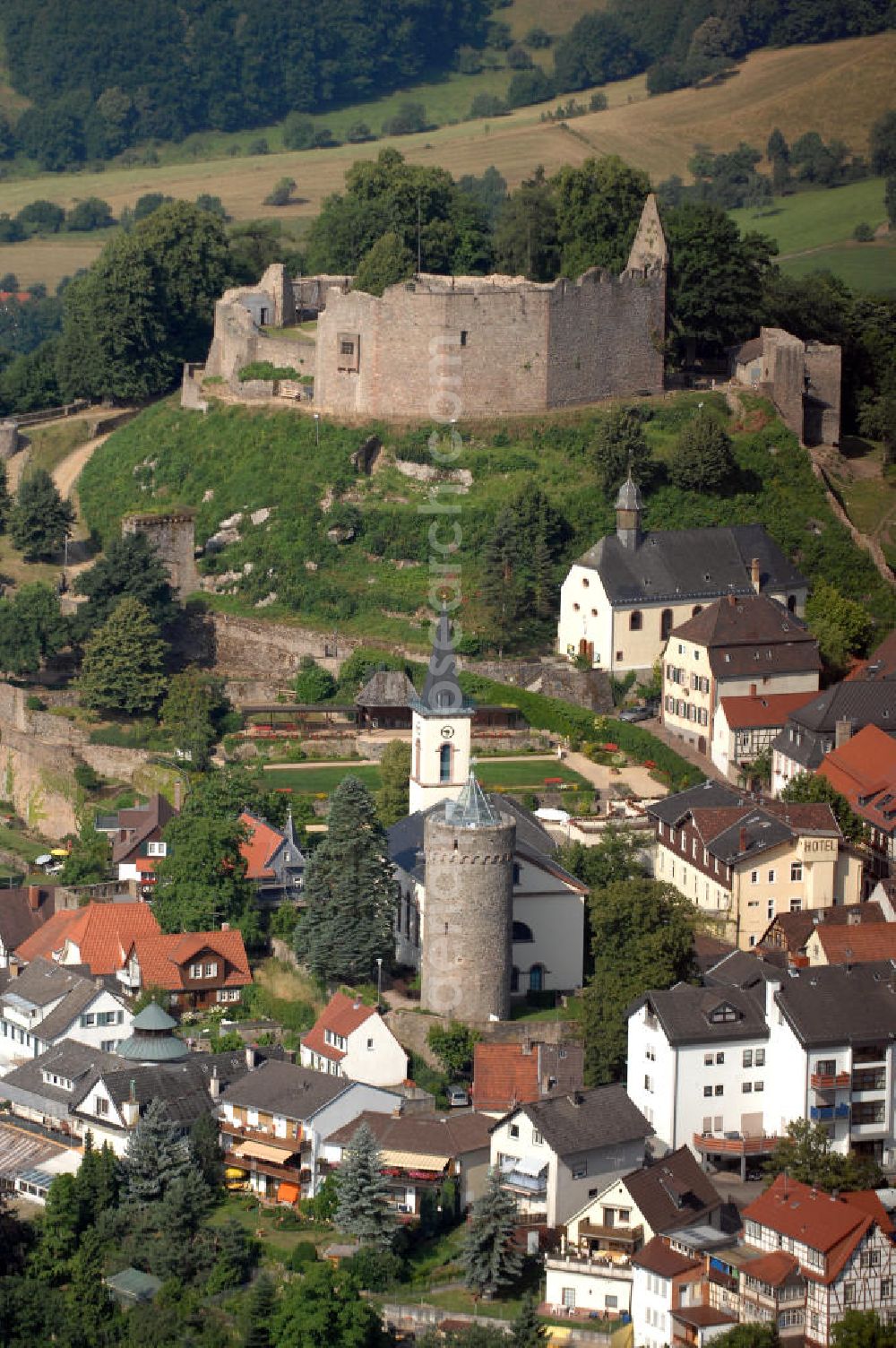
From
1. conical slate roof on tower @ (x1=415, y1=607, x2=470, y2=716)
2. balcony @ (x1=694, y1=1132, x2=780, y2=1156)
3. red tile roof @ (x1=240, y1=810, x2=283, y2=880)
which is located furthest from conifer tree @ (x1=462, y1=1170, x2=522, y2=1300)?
red tile roof @ (x1=240, y1=810, x2=283, y2=880)

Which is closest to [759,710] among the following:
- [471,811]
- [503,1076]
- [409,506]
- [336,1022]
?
[471,811]

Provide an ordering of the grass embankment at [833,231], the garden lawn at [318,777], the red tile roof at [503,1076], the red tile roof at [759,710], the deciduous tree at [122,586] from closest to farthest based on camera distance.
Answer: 1. the red tile roof at [503,1076]
2. the red tile roof at [759,710]
3. the garden lawn at [318,777]
4. the deciduous tree at [122,586]
5. the grass embankment at [833,231]

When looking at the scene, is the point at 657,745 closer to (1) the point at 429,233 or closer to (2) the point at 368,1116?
(2) the point at 368,1116

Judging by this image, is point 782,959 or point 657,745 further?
point 657,745

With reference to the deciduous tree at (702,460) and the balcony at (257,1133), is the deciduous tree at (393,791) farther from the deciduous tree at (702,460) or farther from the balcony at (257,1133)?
the deciduous tree at (702,460)

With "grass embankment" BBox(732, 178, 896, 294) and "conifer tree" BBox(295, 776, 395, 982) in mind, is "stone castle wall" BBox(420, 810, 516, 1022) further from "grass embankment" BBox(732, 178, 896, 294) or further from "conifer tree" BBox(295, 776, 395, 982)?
"grass embankment" BBox(732, 178, 896, 294)

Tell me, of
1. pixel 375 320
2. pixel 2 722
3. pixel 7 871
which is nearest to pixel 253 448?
pixel 375 320

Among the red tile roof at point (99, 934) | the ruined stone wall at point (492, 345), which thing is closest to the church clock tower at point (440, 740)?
the red tile roof at point (99, 934)
